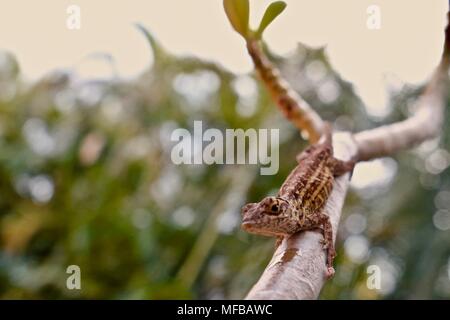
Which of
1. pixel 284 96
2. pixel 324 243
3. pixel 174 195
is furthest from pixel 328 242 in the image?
pixel 174 195

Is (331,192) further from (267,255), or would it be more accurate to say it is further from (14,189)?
(14,189)

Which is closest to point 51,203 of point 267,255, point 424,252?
point 267,255

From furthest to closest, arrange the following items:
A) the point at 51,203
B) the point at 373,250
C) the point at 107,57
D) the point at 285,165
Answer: the point at 51,203
the point at 285,165
the point at 373,250
the point at 107,57

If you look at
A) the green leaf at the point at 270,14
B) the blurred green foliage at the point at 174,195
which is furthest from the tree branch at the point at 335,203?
the blurred green foliage at the point at 174,195

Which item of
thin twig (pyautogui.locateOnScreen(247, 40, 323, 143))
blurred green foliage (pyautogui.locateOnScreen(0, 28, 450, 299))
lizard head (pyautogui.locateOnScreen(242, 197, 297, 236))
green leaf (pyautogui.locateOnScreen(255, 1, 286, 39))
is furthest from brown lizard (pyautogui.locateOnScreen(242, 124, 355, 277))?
blurred green foliage (pyautogui.locateOnScreen(0, 28, 450, 299))

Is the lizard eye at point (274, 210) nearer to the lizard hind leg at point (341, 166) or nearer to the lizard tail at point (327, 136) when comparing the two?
the lizard hind leg at point (341, 166)
